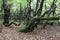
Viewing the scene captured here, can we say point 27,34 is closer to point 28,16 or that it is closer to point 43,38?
point 43,38

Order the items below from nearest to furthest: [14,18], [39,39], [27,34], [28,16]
→ 1. [39,39]
2. [27,34]
3. [28,16]
4. [14,18]

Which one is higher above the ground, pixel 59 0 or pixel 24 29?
pixel 59 0

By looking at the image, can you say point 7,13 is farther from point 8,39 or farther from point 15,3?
point 15,3

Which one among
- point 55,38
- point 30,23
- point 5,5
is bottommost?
point 55,38

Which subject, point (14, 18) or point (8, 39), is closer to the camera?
point (8, 39)

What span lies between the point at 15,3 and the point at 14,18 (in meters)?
4.57

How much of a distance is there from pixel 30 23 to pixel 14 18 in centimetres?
545

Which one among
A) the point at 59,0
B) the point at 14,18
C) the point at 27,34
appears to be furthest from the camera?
the point at 59,0

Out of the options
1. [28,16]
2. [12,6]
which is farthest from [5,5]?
[12,6]

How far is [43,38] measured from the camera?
10727mm

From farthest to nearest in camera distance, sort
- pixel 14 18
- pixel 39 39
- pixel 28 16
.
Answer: pixel 14 18
pixel 28 16
pixel 39 39

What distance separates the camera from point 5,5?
1348 cm

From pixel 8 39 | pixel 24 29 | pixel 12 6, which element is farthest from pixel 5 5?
pixel 12 6

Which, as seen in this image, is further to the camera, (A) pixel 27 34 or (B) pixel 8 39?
(A) pixel 27 34
